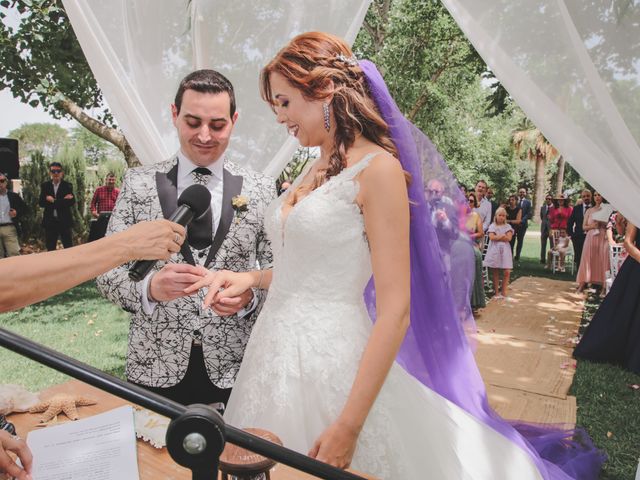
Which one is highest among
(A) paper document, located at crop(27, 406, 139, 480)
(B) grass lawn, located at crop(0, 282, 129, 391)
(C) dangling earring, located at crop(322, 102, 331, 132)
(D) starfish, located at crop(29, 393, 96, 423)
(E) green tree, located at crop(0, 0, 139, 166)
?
(E) green tree, located at crop(0, 0, 139, 166)

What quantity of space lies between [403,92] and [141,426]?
37.1 feet

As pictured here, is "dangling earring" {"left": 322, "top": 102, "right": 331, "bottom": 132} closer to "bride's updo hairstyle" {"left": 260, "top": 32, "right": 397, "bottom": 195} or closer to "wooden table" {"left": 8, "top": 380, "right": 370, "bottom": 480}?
"bride's updo hairstyle" {"left": 260, "top": 32, "right": 397, "bottom": 195}

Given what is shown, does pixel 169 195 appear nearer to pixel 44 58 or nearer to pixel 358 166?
pixel 358 166

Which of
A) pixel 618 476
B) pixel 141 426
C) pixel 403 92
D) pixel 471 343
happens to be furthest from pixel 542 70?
pixel 403 92

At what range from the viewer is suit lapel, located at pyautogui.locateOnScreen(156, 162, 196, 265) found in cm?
203

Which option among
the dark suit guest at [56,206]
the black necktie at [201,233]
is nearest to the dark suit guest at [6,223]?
the dark suit guest at [56,206]

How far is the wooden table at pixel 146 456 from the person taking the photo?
1.29 m

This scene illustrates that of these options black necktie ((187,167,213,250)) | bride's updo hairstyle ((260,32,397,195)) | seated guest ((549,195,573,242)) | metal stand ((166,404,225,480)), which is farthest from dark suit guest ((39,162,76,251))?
seated guest ((549,195,573,242))

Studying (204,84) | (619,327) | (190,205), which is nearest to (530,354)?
(619,327)

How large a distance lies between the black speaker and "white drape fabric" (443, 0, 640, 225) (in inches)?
358

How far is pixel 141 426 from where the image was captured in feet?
4.98

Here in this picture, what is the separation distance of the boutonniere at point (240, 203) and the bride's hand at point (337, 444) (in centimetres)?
96

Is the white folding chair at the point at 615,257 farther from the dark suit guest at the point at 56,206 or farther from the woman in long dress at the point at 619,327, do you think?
the dark suit guest at the point at 56,206

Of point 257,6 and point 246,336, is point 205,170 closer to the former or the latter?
point 246,336
